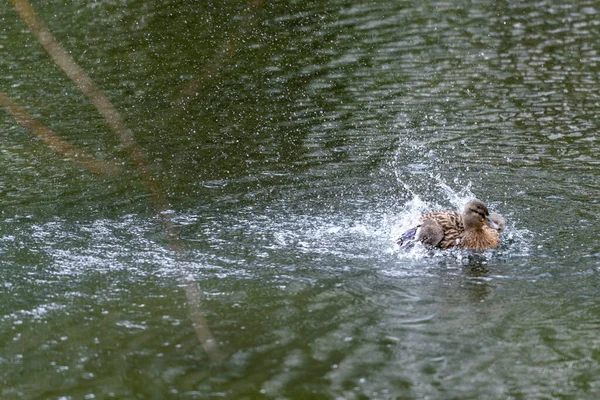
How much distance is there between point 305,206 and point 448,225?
1623 mm

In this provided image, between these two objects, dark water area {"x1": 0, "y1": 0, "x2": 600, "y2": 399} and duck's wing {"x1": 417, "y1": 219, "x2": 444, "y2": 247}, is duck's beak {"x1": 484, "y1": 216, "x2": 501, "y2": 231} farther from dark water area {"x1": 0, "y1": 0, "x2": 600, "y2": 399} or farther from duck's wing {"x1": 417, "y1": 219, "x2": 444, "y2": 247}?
duck's wing {"x1": 417, "y1": 219, "x2": 444, "y2": 247}

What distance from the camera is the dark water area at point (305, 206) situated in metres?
7.15

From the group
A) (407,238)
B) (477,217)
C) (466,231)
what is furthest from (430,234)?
(477,217)

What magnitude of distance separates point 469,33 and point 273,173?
692cm

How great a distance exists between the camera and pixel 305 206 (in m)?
10.2

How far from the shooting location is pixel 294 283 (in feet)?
27.5

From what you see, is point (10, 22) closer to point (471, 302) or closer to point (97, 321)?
point (97, 321)

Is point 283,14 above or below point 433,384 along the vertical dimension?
above

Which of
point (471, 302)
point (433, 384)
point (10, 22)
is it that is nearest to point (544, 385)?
point (433, 384)

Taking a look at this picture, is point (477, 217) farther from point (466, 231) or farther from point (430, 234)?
point (430, 234)

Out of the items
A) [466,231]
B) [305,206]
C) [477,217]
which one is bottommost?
[466,231]

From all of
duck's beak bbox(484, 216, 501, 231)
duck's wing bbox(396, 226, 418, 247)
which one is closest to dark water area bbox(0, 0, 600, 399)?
duck's wing bbox(396, 226, 418, 247)

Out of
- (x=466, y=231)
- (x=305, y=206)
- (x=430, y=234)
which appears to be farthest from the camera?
(x=305, y=206)

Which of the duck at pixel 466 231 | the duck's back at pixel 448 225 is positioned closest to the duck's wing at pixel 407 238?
the duck at pixel 466 231
